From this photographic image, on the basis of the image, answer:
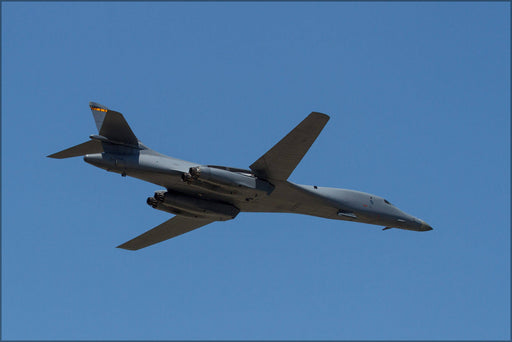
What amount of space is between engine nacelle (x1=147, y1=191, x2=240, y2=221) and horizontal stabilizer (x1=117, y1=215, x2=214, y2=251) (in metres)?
2.49

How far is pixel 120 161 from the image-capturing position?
25828mm

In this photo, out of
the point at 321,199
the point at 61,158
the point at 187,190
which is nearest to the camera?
the point at 61,158

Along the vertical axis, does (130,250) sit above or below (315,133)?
below

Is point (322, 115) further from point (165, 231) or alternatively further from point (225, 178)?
point (165, 231)

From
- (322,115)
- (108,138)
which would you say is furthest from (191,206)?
(322,115)

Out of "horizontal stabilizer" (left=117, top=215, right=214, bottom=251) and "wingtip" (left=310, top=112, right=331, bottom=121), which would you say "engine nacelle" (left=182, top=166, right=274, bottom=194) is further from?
"horizontal stabilizer" (left=117, top=215, right=214, bottom=251)

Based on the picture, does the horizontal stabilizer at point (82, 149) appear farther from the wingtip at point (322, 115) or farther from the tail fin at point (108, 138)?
the wingtip at point (322, 115)

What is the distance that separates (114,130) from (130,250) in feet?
33.9

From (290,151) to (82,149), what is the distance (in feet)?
28.0

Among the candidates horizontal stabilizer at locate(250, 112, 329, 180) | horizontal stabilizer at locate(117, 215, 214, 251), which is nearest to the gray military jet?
horizontal stabilizer at locate(250, 112, 329, 180)

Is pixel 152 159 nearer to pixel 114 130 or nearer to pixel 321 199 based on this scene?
pixel 114 130

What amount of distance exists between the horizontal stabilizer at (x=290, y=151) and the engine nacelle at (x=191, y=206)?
2.99m

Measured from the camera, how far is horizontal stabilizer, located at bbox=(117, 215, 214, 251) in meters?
32.6

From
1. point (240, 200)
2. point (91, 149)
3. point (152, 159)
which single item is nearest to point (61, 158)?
point (91, 149)
